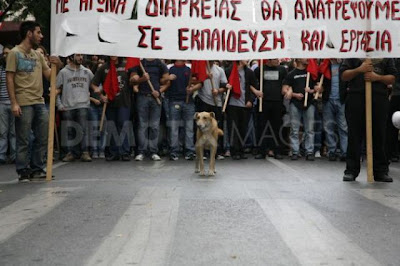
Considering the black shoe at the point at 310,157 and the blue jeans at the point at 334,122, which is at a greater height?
the blue jeans at the point at 334,122

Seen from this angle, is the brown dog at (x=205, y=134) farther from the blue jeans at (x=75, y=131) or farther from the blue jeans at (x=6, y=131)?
the blue jeans at (x=6, y=131)

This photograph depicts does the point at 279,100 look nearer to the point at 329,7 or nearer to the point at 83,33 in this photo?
the point at 329,7

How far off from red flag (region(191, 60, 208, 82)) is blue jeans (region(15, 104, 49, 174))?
461 centimetres

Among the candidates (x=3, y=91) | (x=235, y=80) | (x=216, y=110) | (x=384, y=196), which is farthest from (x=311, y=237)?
(x=3, y=91)

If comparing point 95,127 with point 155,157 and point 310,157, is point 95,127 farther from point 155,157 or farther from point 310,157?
point 310,157

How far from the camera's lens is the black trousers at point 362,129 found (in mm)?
10164

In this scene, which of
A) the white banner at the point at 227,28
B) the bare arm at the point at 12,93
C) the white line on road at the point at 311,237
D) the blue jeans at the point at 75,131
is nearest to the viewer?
the white line on road at the point at 311,237

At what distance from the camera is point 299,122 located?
1570 centimetres

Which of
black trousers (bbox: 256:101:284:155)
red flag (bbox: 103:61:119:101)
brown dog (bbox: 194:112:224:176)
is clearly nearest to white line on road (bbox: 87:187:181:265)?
brown dog (bbox: 194:112:224:176)

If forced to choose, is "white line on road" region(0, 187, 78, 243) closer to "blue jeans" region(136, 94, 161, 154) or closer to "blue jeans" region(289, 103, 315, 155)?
"blue jeans" region(136, 94, 161, 154)

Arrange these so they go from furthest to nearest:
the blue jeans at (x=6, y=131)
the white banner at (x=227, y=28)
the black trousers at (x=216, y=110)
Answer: the black trousers at (x=216, y=110), the blue jeans at (x=6, y=131), the white banner at (x=227, y=28)

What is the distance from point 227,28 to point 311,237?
527 centimetres

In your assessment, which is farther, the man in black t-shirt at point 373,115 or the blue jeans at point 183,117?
the blue jeans at point 183,117

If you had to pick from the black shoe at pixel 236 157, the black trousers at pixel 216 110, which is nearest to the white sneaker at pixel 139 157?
the black trousers at pixel 216 110
